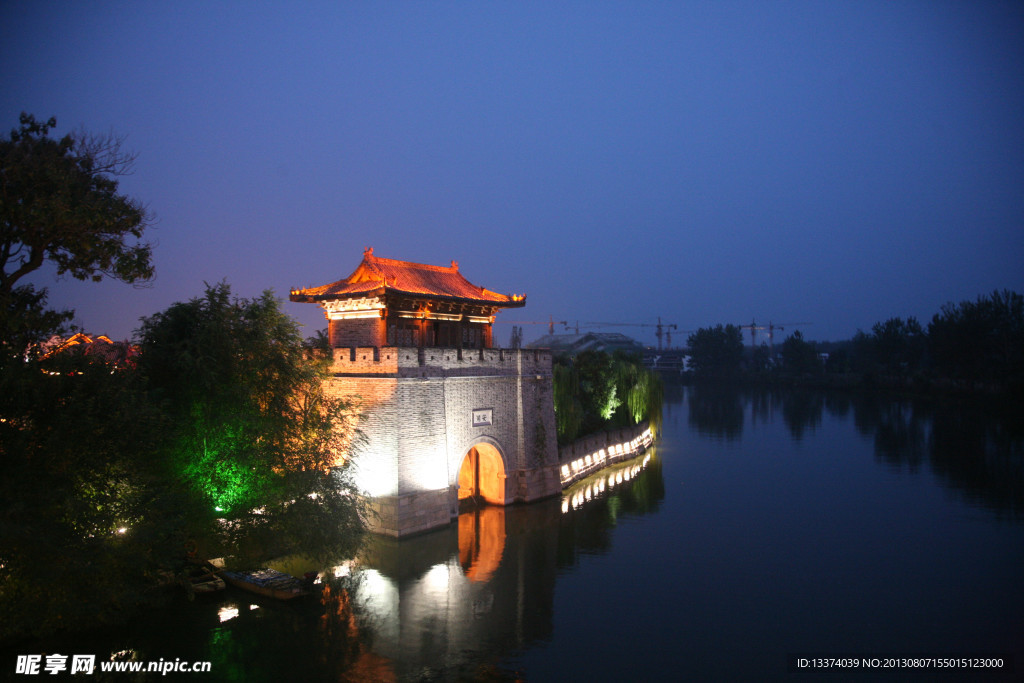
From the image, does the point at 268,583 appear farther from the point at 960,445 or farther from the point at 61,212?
the point at 960,445

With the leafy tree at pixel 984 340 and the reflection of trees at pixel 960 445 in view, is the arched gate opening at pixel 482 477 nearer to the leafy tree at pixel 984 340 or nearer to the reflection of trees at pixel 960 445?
the reflection of trees at pixel 960 445

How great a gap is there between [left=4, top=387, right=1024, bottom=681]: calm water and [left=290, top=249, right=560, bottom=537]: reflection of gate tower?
0.86m

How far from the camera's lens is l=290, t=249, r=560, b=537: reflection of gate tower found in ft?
40.2

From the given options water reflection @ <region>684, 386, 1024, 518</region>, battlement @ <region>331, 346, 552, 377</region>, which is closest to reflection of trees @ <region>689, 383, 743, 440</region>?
water reflection @ <region>684, 386, 1024, 518</region>

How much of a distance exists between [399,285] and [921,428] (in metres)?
27.5

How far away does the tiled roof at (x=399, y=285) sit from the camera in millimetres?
Answer: 13953

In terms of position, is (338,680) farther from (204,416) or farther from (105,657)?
(204,416)

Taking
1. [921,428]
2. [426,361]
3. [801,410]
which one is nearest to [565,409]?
[426,361]

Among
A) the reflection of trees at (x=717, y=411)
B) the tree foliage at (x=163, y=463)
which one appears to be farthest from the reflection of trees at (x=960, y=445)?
the tree foliage at (x=163, y=463)

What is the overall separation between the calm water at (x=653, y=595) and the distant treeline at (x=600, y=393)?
2927 millimetres

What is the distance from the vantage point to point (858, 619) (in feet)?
29.6

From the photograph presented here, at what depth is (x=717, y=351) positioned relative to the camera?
67688 mm

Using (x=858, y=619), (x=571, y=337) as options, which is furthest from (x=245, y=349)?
(x=571, y=337)

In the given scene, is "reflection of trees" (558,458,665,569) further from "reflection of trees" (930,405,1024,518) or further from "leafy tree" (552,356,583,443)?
"reflection of trees" (930,405,1024,518)
